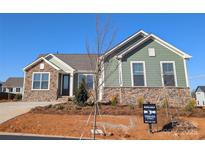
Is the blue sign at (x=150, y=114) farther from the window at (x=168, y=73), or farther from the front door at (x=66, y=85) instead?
the front door at (x=66, y=85)

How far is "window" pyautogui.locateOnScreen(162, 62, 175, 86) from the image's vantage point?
512 inches

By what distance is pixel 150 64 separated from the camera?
1322 cm

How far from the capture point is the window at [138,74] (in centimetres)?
1305

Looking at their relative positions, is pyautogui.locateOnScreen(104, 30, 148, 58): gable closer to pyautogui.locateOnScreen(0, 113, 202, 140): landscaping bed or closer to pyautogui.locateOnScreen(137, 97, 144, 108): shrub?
pyautogui.locateOnScreen(137, 97, 144, 108): shrub

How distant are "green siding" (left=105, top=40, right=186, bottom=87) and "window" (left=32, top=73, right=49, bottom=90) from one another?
19.4 ft

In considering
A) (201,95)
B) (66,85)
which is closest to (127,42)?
(66,85)

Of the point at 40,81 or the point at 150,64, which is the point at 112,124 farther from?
the point at 40,81

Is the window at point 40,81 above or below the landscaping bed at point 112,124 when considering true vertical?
above

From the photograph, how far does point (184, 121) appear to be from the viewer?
8812 mm

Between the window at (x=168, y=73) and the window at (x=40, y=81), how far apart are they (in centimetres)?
952

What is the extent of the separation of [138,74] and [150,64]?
109 centimetres

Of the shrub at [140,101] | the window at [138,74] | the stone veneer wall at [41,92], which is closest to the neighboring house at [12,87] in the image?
the stone veneer wall at [41,92]
